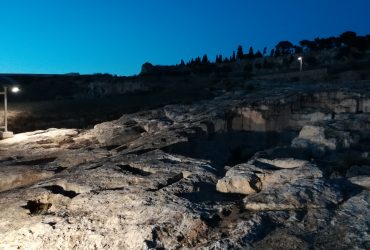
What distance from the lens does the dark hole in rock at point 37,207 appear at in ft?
23.7

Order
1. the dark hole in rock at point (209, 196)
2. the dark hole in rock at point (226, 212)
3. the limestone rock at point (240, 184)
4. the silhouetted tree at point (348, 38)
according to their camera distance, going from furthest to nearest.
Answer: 1. the silhouetted tree at point (348, 38)
2. the limestone rock at point (240, 184)
3. the dark hole in rock at point (209, 196)
4. the dark hole in rock at point (226, 212)

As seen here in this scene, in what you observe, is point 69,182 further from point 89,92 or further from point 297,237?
point 89,92

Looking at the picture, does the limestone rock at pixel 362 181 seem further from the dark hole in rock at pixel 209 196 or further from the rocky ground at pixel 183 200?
the dark hole in rock at pixel 209 196

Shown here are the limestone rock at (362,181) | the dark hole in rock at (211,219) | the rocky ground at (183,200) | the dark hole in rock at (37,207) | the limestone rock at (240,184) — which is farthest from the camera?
the limestone rock at (240,184)

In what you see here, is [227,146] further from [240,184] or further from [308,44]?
[308,44]

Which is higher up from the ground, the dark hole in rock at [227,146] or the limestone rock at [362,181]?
the limestone rock at [362,181]

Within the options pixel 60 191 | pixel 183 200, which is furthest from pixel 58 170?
pixel 183 200

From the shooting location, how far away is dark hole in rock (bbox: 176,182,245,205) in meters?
6.84

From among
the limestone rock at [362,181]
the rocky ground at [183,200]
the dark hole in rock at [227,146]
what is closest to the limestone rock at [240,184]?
the rocky ground at [183,200]

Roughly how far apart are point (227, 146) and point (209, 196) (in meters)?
7.44

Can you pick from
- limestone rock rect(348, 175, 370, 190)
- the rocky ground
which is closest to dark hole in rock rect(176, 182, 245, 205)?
the rocky ground

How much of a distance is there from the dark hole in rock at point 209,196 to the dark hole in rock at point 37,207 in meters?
2.41

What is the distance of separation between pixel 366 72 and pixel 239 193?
34.4 m

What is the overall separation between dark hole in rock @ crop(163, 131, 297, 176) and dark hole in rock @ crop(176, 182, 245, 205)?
3.17ft
